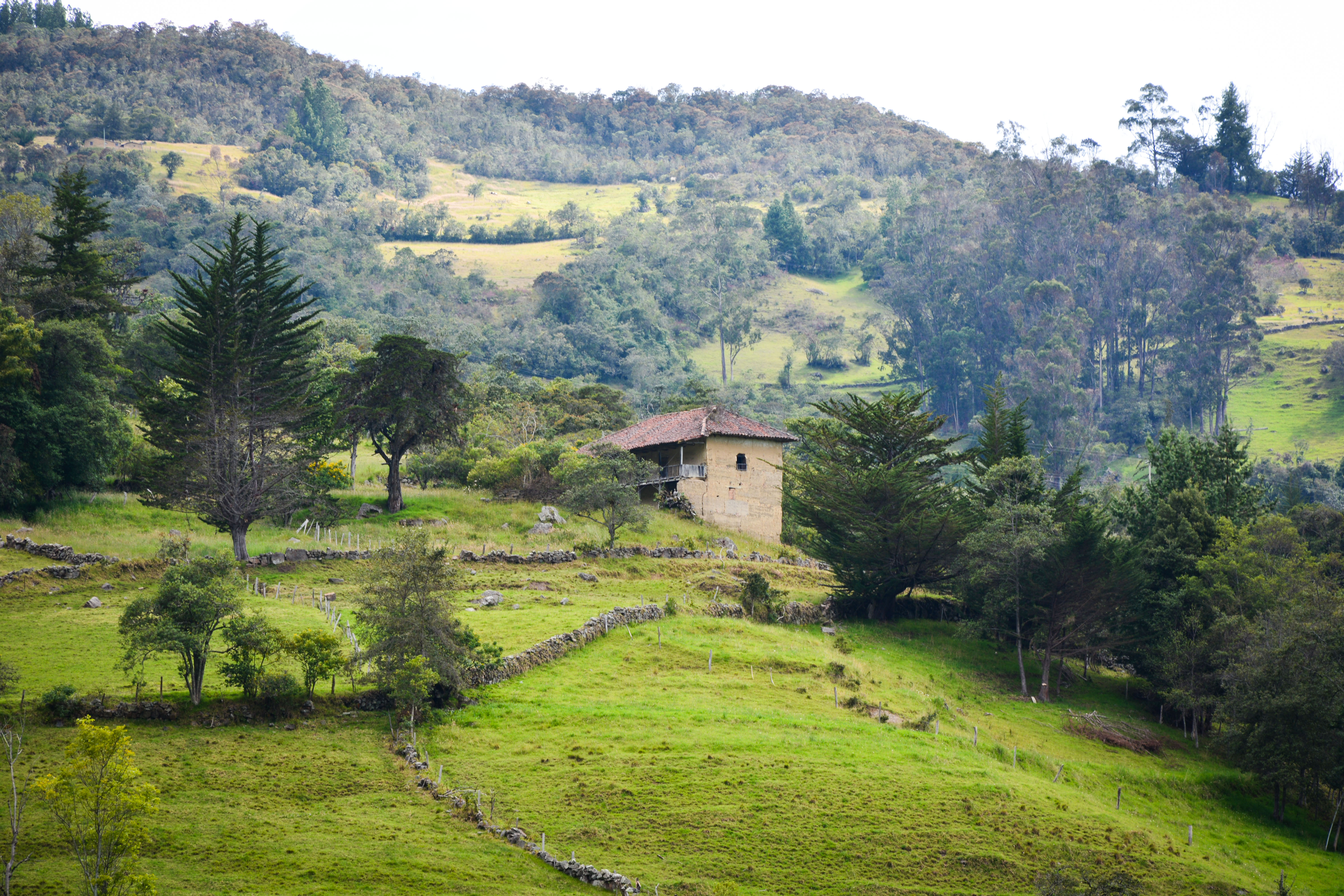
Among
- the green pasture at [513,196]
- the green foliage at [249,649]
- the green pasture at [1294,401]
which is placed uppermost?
the green pasture at [513,196]

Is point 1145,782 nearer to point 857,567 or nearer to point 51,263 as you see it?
point 857,567

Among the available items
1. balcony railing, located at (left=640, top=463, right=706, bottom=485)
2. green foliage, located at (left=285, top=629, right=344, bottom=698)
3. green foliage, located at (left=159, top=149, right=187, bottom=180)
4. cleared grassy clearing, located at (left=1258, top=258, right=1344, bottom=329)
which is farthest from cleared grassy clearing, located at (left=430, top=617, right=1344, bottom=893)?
green foliage, located at (left=159, top=149, right=187, bottom=180)

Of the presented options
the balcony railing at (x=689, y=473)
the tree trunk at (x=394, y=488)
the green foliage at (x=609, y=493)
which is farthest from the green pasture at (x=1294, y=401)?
the tree trunk at (x=394, y=488)

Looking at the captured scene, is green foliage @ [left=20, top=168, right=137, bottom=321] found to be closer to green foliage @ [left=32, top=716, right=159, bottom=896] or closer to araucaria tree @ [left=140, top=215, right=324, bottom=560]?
araucaria tree @ [left=140, top=215, right=324, bottom=560]

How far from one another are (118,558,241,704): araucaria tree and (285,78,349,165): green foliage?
516ft

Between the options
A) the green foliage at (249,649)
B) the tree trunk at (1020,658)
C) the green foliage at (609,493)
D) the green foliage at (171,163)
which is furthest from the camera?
the green foliage at (171,163)

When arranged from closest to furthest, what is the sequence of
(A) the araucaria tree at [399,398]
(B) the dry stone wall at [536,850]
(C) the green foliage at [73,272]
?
(B) the dry stone wall at [536,850] → (C) the green foliage at [73,272] → (A) the araucaria tree at [399,398]

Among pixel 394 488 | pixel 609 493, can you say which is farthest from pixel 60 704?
pixel 394 488

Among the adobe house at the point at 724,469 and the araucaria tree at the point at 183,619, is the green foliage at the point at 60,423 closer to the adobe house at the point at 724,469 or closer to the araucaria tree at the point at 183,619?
the araucaria tree at the point at 183,619

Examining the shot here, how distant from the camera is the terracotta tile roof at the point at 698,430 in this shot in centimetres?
4900

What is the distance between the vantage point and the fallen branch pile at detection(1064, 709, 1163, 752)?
2986 cm

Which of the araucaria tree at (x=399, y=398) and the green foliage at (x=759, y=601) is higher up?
the araucaria tree at (x=399, y=398)

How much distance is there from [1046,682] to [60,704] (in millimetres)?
28176

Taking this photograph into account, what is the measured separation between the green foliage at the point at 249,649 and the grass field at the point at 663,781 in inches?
18.8
